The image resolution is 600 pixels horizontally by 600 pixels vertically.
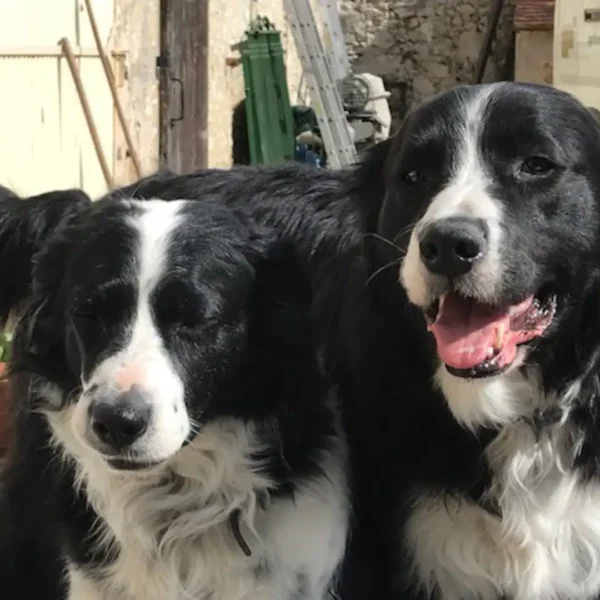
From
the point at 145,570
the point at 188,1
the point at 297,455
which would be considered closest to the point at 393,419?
the point at 297,455

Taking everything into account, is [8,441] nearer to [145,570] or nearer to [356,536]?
[145,570]

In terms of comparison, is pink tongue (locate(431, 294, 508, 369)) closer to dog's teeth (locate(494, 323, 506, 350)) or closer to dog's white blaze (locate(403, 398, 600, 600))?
dog's teeth (locate(494, 323, 506, 350))

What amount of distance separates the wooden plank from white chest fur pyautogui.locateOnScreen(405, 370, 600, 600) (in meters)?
4.80

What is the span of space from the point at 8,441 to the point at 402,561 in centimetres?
117

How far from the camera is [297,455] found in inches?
89.5

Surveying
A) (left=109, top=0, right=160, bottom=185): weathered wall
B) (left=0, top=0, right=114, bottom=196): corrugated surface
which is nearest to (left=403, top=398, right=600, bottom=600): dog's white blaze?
(left=0, top=0, right=114, bottom=196): corrugated surface

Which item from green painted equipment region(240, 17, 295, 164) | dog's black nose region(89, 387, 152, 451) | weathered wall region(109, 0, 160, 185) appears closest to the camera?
dog's black nose region(89, 387, 152, 451)

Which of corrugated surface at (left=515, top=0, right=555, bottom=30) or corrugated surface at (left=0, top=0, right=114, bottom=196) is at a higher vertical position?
corrugated surface at (left=0, top=0, right=114, bottom=196)

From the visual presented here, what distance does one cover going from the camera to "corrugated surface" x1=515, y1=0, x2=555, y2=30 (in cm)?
1036

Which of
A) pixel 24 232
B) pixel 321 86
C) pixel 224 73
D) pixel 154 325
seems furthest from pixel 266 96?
pixel 154 325

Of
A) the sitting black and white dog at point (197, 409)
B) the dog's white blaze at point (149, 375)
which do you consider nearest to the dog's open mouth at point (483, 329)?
the sitting black and white dog at point (197, 409)

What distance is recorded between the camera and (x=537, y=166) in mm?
2055

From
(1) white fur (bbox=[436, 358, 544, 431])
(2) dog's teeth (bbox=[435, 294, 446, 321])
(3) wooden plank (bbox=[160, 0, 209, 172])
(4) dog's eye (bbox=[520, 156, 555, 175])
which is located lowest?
(3) wooden plank (bbox=[160, 0, 209, 172])

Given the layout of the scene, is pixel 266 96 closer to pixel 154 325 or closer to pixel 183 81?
pixel 183 81
